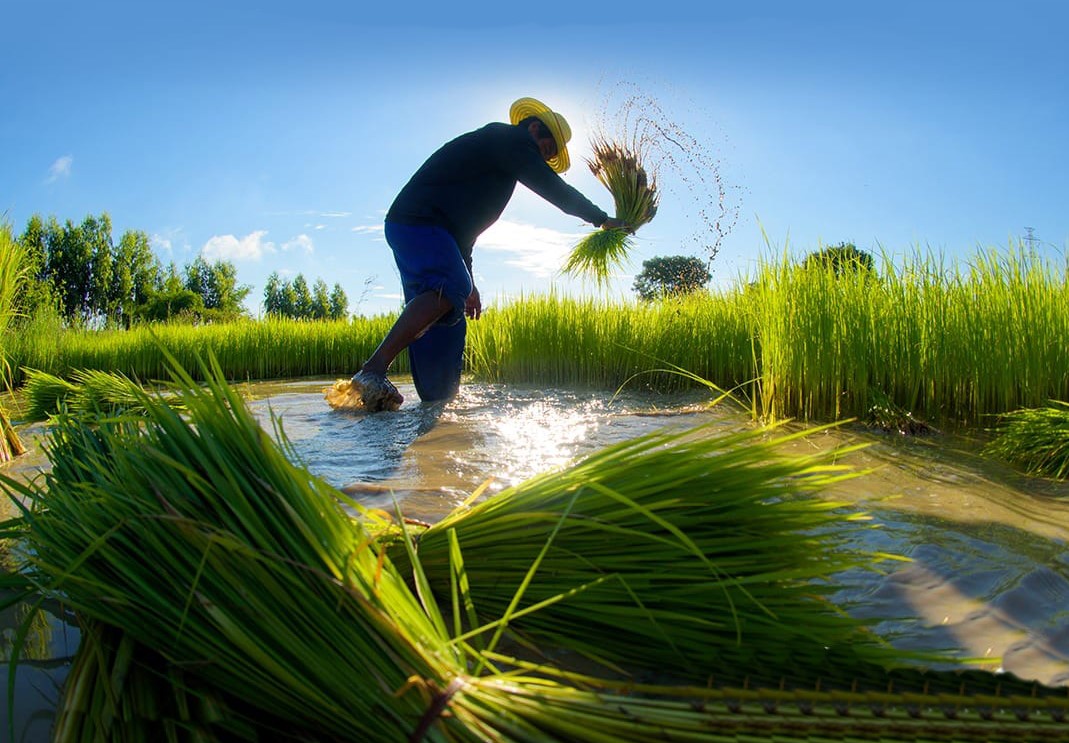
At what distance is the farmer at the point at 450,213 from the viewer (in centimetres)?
390

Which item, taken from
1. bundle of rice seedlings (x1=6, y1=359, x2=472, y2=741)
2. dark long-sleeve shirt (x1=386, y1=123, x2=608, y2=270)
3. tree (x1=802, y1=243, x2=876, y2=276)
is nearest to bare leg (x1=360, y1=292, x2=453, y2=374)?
dark long-sleeve shirt (x1=386, y1=123, x2=608, y2=270)

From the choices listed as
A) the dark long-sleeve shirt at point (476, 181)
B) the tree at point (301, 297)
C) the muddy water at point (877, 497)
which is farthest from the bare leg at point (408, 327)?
the tree at point (301, 297)

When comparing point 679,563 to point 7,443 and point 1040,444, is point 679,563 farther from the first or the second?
point 7,443

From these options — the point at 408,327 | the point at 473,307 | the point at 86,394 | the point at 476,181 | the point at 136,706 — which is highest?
the point at 476,181

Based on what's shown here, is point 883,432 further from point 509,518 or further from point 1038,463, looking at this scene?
point 509,518

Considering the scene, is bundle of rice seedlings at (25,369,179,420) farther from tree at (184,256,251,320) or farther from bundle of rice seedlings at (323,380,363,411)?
tree at (184,256,251,320)

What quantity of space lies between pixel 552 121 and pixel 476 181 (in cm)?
68

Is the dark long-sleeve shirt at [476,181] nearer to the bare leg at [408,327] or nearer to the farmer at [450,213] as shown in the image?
the farmer at [450,213]

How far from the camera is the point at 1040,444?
97.0 inches

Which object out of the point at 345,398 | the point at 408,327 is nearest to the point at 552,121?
the point at 408,327

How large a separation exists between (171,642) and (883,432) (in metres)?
3.11

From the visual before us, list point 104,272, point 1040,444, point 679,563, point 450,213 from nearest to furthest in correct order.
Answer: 1. point 679,563
2. point 1040,444
3. point 450,213
4. point 104,272

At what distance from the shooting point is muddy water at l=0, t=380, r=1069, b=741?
45.5 inches

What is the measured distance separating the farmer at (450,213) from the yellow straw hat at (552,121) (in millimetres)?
12
